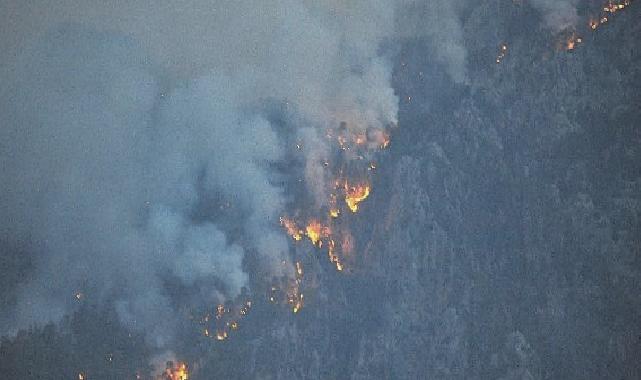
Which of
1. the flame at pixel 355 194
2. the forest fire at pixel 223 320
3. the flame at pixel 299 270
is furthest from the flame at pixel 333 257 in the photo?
the forest fire at pixel 223 320

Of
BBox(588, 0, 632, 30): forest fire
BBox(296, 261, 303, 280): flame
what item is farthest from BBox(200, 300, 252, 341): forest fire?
BBox(588, 0, 632, 30): forest fire

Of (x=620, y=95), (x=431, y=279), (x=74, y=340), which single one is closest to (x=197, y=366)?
(x=74, y=340)

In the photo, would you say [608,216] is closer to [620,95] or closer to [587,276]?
[587,276]

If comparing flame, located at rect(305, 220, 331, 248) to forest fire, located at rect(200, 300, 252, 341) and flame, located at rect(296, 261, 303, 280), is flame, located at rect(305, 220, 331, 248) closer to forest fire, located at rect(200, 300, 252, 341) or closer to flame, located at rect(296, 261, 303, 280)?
flame, located at rect(296, 261, 303, 280)

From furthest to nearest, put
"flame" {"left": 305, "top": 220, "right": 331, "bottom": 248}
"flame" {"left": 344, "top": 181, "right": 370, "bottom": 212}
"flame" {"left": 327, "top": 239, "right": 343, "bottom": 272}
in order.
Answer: "flame" {"left": 305, "top": 220, "right": 331, "bottom": 248}
"flame" {"left": 344, "top": 181, "right": 370, "bottom": 212}
"flame" {"left": 327, "top": 239, "right": 343, "bottom": 272}

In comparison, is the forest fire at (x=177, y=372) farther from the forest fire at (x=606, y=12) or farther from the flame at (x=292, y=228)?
the forest fire at (x=606, y=12)

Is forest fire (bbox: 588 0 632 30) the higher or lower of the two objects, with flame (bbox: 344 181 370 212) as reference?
higher

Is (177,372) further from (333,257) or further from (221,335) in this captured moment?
(333,257)

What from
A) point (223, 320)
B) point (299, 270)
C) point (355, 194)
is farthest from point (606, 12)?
point (223, 320)
